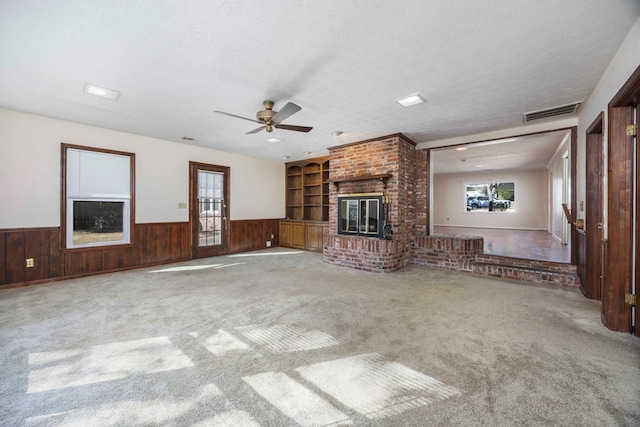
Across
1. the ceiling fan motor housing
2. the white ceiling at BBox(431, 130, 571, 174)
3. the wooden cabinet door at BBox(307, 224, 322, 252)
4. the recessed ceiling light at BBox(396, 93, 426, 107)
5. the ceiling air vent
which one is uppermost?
the white ceiling at BBox(431, 130, 571, 174)

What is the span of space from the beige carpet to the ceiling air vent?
2.52 meters

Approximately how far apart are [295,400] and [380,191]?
417 centimetres

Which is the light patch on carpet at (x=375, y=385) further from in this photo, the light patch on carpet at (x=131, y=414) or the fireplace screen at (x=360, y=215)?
the fireplace screen at (x=360, y=215)

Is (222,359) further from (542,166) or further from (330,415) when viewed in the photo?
(542,166)

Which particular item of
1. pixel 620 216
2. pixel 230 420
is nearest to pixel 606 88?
pixel 620 216

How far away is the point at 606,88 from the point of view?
269 cm

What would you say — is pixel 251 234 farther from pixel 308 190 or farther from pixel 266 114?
pixel 266 114

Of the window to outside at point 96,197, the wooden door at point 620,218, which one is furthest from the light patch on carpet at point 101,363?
the wooden door at point 620,218

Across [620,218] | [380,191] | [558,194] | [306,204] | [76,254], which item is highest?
[558,194]

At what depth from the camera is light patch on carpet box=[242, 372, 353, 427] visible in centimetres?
141

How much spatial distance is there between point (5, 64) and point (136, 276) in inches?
123

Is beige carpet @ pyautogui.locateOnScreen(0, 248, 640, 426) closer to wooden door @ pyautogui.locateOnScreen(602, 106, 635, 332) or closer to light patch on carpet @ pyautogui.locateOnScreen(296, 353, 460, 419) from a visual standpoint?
light patch on carpet @ pyautogui.locateOnScreen(296, 353, 460, 419)

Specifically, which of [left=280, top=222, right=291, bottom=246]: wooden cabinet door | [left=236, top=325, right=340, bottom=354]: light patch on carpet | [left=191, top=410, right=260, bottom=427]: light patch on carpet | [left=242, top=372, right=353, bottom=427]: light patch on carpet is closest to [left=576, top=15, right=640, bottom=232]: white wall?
[left=236, top=325, right=340, bottom=354]: light patch on carpet

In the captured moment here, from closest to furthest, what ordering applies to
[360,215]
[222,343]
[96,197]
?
[222,343] → [96,197] → [360,215]
